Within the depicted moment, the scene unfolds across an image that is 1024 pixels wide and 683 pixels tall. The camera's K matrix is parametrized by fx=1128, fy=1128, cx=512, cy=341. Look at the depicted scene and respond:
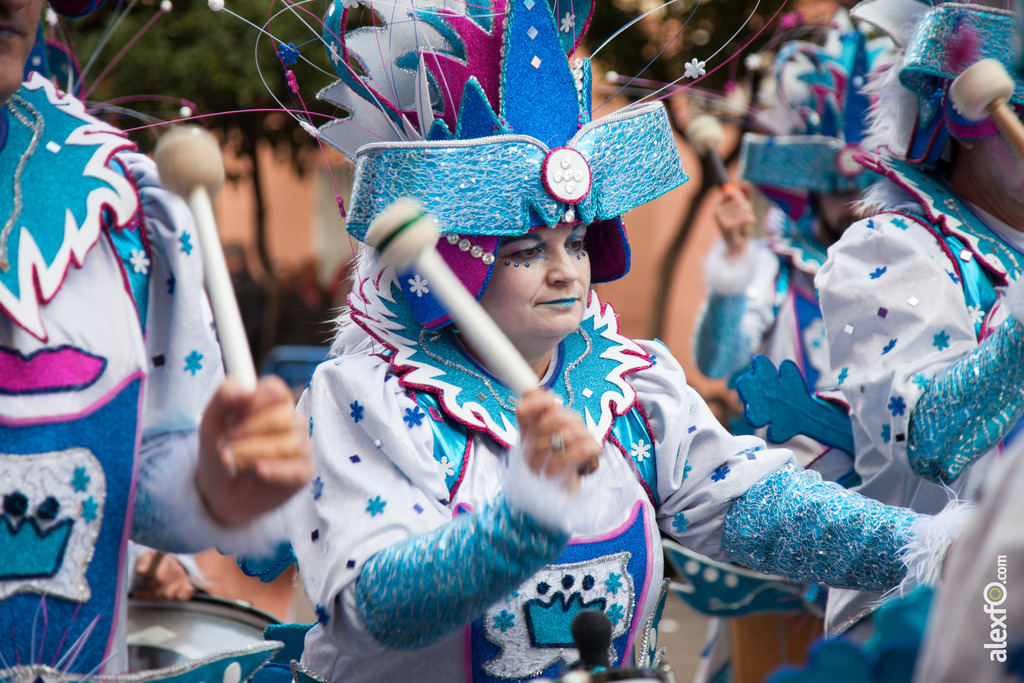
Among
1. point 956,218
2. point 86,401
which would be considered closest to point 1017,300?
point 956,218

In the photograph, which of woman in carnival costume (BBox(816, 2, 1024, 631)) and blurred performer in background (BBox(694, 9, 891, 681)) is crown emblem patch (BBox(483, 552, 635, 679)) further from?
blurred performer in background (BBox(694, 9, 891, 681))

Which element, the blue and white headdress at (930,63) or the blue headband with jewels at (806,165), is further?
→ the blue headband with jewels at (806,165)

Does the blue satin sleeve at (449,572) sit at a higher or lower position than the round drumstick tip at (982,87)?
lower

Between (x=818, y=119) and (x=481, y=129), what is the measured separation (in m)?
2.76

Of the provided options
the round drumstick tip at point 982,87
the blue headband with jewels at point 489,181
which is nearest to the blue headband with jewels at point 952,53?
the round drumstick tip at point 982,87

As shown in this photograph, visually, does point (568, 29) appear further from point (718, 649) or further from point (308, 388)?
point (718, 649)

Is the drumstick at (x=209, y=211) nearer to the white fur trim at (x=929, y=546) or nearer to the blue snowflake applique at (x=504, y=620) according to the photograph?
the blue snowflake applique at (x=504, y=620)

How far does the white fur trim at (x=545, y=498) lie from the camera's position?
59.0 inches

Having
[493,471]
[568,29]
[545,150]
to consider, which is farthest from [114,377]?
[568,29]

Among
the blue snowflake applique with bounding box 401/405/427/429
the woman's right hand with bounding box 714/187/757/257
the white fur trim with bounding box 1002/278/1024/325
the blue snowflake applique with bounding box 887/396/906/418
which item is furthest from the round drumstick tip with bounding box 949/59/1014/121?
the woman's right hand with bounding box 714/187/757/257

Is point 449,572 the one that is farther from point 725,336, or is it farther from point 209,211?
point 725,336

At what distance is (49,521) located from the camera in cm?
151

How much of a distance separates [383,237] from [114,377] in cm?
47

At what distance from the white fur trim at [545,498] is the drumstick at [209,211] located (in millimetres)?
412
